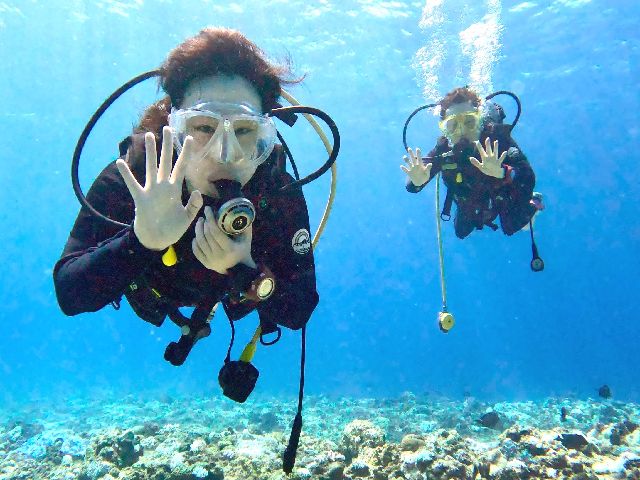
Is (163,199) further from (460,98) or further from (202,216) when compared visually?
(460,98)

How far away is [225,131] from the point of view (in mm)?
2777

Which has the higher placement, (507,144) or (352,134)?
(352,134)

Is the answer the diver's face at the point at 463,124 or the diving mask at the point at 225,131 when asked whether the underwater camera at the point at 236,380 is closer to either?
the diving mask at the point at 225,131

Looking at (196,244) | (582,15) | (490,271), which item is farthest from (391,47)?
(490,271)

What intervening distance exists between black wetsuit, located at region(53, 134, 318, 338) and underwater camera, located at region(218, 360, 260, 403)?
1.39 feet

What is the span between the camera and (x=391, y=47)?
26.3m

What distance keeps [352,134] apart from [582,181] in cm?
3696

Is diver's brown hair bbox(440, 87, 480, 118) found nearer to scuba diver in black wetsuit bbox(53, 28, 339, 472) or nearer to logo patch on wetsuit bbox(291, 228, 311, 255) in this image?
scuba diver in black wetsuit bbox(53, 28, 339, 472)

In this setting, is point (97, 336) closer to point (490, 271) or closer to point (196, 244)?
point (490, 271)

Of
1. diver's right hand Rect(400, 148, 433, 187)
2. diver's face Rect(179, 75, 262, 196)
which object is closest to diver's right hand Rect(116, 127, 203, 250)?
diver's face Rect(179, 75, 262, 196)

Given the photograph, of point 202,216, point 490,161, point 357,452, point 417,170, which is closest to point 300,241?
point 202,216

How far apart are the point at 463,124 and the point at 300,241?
5938mm

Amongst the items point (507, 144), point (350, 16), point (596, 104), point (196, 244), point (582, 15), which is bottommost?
point (196, 244)

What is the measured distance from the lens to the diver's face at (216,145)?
270 centimetres
